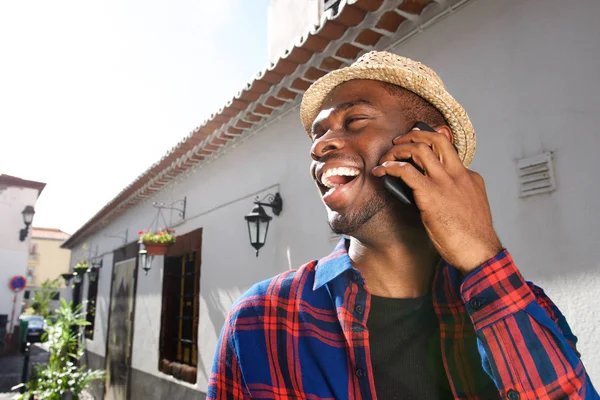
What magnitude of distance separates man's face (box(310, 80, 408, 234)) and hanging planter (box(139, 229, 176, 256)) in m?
6.22

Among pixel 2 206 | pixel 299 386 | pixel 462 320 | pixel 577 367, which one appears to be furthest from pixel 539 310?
pixel 2 206

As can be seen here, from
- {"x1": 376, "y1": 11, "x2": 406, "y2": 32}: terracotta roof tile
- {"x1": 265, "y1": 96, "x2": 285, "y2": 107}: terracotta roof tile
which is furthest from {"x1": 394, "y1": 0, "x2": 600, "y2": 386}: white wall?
{"x1": 265, "y1": 96, "x2": 285, "y2": 107}: terracotta roof tile

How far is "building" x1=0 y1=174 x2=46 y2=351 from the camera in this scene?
18.2 meters

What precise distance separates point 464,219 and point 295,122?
13.1 ft

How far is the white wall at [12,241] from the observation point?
18.2 meters

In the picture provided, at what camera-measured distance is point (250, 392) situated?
1.25 metres

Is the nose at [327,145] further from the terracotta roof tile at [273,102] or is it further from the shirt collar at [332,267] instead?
the terracotta roof tile at [273,102]

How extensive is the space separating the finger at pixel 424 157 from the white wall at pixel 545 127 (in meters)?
1.73

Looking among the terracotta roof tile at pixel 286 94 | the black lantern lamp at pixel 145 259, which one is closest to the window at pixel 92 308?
the black lantern lamp at pixel 145 259

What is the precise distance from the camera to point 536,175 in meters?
2.58

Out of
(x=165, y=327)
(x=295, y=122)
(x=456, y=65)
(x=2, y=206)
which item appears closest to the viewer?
(x=456, y=65)

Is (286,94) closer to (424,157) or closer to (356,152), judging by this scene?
(356,152)

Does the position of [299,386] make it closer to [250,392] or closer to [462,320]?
[250,392]

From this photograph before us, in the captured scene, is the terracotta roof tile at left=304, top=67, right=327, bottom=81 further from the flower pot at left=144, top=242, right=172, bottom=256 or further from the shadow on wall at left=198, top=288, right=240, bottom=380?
the flower pot at left=144, top=242, right=172, bottom=256
